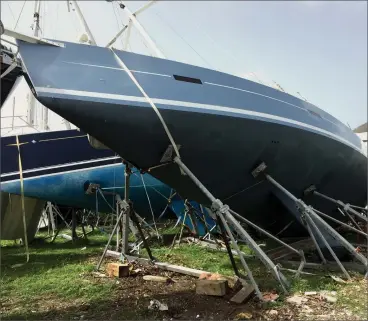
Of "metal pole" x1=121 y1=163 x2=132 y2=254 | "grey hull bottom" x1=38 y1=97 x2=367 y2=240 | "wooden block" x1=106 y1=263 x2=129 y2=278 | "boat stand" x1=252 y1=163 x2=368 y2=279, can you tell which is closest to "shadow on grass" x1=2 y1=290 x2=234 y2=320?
"wooden block" x1=106 y1=263 x2=129 y2=278

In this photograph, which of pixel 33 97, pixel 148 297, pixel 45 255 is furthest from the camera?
pixel 33 97

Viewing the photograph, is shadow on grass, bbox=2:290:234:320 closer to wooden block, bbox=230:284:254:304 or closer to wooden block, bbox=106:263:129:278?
wooden block, bbox=230:284:254:304

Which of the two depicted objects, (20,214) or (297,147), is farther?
(20,214)

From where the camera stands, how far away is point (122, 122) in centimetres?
481

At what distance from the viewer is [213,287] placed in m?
4.63

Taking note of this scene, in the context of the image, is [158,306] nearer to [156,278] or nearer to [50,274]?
[156,278]

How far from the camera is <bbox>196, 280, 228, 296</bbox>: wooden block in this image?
461 centimetres

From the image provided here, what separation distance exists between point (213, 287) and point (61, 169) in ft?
20.4

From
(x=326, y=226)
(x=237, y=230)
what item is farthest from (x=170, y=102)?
(x=326, y=226)

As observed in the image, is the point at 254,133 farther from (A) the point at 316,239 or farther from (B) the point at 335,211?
(B) the point at 335,211

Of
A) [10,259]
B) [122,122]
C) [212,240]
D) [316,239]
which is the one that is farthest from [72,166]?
[316,239]

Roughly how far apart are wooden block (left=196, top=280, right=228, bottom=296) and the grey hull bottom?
5.45 ft

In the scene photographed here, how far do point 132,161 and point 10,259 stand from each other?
4.64 metres

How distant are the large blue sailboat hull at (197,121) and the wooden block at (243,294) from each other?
1.87 meters
